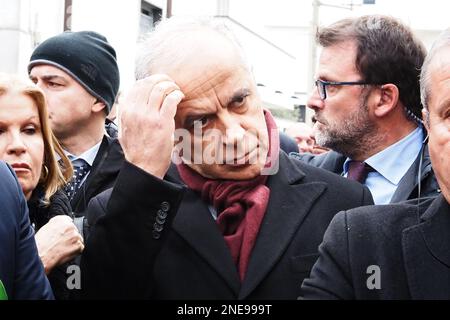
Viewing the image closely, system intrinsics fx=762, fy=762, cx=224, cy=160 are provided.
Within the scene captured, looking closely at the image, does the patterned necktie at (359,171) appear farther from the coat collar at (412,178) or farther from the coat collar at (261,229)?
the coat collar at (261,229)

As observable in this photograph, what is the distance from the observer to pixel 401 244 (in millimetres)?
1982

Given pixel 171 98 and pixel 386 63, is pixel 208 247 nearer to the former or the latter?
pixel 171 98

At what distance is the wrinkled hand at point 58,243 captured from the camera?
266cm

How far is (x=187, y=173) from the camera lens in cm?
246

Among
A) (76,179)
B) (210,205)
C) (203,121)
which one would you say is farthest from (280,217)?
(76,179)

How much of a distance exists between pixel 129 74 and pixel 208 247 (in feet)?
20.4

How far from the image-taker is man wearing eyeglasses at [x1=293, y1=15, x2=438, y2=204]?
3.39m

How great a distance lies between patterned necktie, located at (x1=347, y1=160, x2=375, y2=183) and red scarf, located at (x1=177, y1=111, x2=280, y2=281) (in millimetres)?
980

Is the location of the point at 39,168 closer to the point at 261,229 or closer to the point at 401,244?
the point at 261,229

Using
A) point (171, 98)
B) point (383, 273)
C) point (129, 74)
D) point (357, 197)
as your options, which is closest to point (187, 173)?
point (171, 98)

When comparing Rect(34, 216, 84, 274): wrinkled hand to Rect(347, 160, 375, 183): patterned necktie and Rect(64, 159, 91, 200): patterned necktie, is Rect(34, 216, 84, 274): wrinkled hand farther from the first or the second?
Rect(347, 160, 375, 183): patterned necktie

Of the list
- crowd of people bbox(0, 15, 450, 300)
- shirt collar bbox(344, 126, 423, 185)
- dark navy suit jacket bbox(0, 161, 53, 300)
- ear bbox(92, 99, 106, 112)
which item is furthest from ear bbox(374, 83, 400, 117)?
dark navy suit jacket bbox(0, 161, 53, 300)

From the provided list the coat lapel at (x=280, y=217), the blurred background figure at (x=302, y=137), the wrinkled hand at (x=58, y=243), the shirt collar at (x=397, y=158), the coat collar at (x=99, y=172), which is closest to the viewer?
the coat lapel at (x=280, y=217)

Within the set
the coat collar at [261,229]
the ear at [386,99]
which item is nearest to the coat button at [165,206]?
the coat collar at [261,229]
